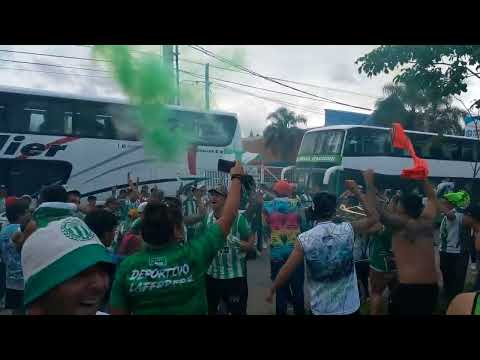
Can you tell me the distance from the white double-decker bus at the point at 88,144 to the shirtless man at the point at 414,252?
991 centimetres

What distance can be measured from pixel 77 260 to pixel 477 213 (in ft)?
14.6

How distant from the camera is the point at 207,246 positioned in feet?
7.78

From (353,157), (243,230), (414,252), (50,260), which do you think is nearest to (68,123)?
(243,230)

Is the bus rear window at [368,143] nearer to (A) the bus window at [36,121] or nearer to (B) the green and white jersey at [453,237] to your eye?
(A) the bus window at [36,121]

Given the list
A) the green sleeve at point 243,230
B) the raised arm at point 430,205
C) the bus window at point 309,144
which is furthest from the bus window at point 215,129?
the raised arm at point 430,205

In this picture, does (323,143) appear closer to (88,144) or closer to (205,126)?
(205,126)

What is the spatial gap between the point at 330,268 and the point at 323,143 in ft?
47.8

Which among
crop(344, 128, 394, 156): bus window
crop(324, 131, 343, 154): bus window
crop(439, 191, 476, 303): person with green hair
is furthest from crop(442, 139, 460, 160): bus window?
crop(439, 191, 476, 303): person with green hair

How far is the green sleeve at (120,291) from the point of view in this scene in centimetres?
234

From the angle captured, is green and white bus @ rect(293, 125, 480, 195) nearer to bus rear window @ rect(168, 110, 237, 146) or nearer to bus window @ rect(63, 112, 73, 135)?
bus rear window @ rect(168, 110, 237, 146)

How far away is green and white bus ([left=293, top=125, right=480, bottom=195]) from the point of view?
1681cm

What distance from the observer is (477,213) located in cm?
468
